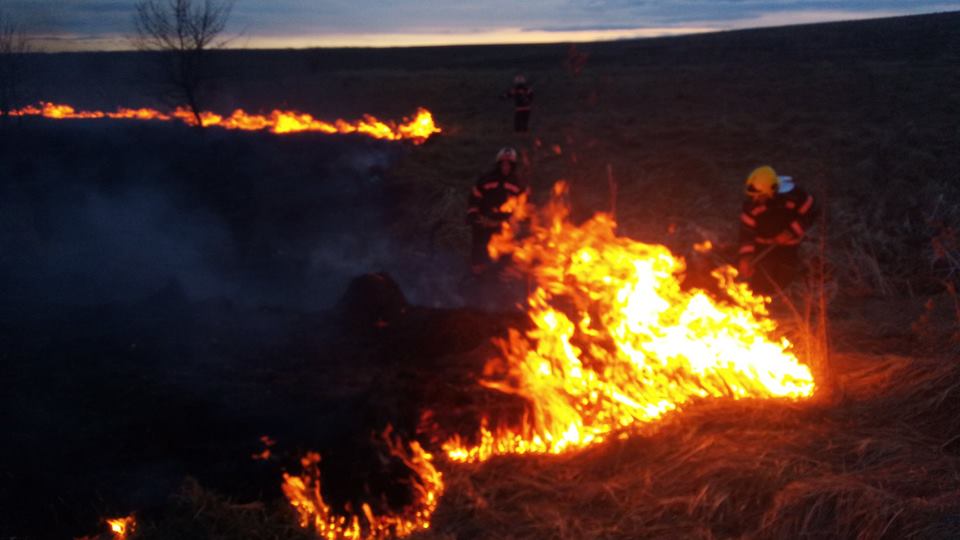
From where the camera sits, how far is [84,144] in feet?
59.7

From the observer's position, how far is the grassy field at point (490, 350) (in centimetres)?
410

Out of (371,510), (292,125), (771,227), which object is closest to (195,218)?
(292,125)

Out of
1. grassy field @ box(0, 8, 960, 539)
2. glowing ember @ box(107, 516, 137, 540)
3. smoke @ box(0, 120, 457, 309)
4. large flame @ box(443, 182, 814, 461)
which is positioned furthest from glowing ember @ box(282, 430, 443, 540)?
smoke @ box(0, 120, 457, 309)

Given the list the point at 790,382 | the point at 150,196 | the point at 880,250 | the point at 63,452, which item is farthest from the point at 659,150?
the point at 63,452

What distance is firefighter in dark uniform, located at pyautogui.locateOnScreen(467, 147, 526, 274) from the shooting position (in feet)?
28.3

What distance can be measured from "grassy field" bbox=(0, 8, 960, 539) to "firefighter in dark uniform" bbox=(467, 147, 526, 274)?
120 cm

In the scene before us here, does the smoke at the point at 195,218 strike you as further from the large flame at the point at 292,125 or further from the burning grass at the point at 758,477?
the burning grass at the point at 758,477

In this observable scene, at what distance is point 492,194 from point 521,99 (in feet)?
35.3

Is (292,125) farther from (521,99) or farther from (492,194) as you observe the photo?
(492,194)

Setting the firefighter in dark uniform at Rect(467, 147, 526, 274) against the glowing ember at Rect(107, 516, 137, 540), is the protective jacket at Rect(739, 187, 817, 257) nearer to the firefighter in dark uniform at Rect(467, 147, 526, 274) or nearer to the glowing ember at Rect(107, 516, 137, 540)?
the firefighter in dark uniform at Rect(467, 147, 526, 274)

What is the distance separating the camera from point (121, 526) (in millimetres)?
5176

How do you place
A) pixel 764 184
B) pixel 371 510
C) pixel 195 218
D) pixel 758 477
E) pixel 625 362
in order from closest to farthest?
pixel 758 477
pixel 371 510
pixel 625 362
pixel 764 184
pixel 195 218

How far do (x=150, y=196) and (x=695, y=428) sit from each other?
45.6 feet

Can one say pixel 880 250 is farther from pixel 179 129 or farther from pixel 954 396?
pixel 179 129
